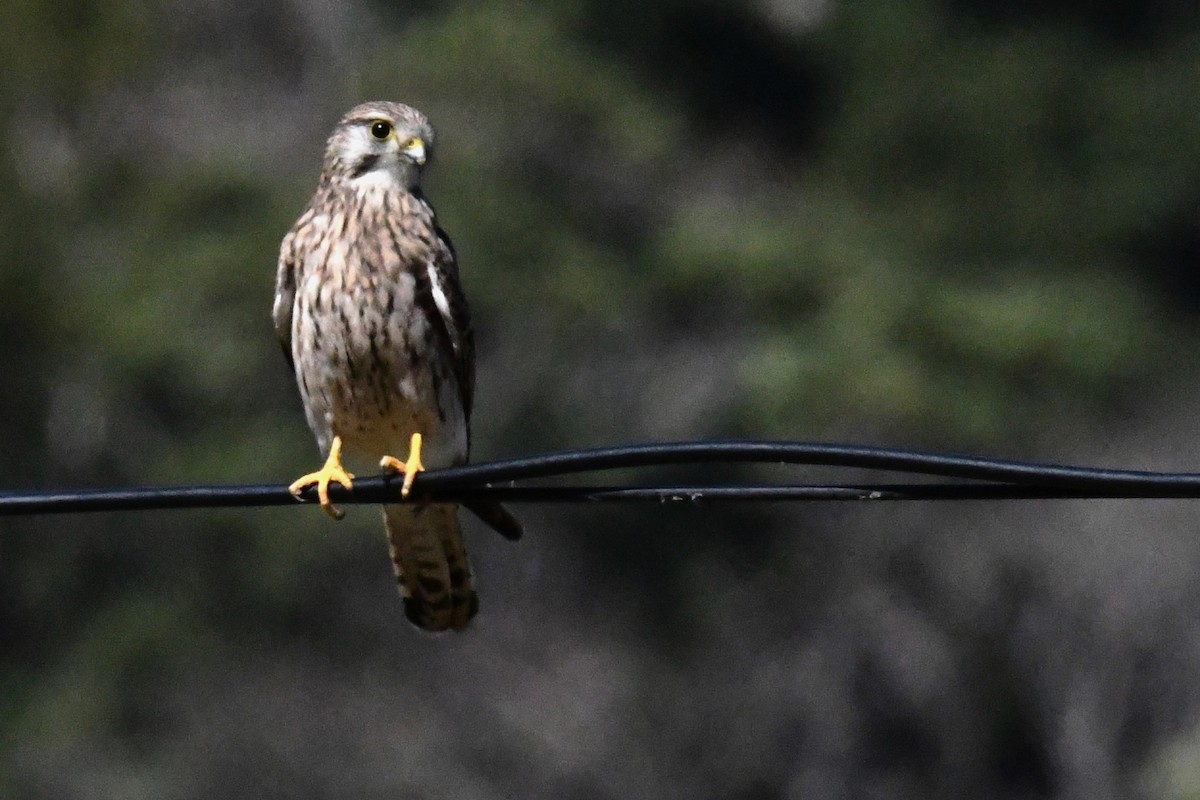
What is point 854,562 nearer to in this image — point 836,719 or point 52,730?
point 836,719

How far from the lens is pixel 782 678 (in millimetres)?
12320

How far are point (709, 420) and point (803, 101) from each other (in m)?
3.06

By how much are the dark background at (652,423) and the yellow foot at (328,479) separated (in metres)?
7.08

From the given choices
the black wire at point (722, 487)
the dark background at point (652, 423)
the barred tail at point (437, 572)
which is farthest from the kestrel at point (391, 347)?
the dark background at point (652, 423)

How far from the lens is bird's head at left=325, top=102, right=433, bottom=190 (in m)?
4.95

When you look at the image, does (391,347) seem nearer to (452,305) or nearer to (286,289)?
(452,305)

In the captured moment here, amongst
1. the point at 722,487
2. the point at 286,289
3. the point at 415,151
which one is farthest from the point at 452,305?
the point at 722,487

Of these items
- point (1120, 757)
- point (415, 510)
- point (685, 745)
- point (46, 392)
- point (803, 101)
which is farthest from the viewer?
point (803, 101)

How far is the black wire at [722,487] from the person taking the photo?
2.96m

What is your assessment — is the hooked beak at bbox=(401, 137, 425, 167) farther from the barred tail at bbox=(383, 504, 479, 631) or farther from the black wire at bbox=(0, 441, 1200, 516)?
the black wire at bbox=(0, 441, 1200, 516)

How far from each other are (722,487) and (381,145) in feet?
6.70

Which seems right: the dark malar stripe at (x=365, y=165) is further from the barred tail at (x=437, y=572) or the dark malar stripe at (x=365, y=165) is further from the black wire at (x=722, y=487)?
the black wire at (x=722, y=487)

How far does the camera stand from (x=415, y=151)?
501 cm

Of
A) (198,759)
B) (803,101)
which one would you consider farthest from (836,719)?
(803,101)
